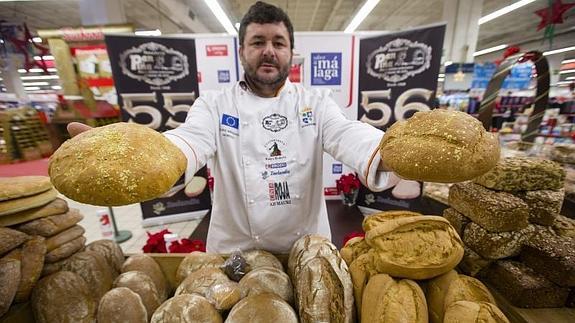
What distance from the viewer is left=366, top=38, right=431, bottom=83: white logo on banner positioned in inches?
108

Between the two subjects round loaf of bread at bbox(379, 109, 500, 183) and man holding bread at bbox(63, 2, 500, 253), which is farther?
man holding bread at bbox(63, 2, 500, 253)

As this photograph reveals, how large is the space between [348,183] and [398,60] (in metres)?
1.59

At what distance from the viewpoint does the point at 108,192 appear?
583mm

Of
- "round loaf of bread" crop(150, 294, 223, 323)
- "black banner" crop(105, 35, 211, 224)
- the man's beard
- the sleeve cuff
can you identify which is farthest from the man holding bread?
"black banner" crop(105, 35, 211, 224)

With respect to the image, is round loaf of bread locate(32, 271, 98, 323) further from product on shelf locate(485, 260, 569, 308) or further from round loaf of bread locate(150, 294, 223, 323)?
product on shelf locate(485, 260, 569, 308)

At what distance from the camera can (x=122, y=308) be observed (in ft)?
2.18

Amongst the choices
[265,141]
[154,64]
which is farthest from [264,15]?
[154,64]

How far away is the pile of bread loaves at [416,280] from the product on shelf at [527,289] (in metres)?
0.15

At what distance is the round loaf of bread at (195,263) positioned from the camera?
2.80 feet

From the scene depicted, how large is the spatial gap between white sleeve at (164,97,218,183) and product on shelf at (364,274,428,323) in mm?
735

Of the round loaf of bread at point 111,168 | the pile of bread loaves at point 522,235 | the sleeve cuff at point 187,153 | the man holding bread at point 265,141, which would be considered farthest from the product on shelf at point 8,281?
the pile of bread loaves at point 522,235

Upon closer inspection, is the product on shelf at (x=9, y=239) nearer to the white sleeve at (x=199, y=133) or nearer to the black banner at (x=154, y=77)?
the white sleeve at (x=199, y=133)

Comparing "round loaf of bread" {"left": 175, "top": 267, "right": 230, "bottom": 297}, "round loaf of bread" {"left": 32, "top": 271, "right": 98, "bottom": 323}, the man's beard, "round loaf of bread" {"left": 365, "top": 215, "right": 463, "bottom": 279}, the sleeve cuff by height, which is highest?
the man's beard

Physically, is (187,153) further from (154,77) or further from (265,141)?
(154,77)
